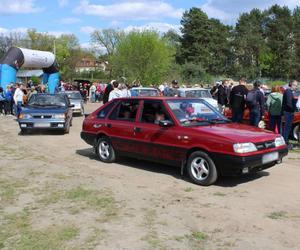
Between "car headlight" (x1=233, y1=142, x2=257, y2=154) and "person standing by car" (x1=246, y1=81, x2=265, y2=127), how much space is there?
5445 millimetres

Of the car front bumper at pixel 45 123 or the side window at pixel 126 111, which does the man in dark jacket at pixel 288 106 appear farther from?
the car front bumper at pixel 45 123

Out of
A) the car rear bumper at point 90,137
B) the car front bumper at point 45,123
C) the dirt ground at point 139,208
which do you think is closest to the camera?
the dirt ground at point 139,208

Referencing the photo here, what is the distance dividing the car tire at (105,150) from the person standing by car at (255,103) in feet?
15.9

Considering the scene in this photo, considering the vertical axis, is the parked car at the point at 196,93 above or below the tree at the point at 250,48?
below

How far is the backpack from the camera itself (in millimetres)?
12617

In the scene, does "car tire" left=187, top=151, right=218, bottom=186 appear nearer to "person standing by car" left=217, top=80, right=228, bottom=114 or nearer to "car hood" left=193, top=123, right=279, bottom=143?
"car hood" left=193, top=123, right=279, bottom=143

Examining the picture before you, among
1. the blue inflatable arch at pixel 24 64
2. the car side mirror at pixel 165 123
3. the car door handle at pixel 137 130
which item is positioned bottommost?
the car door handle at pixel 137 130

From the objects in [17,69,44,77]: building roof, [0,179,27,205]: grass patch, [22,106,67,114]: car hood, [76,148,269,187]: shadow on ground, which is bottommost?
[0,179,27,205]: grass patch

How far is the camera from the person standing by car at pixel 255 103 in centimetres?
1265

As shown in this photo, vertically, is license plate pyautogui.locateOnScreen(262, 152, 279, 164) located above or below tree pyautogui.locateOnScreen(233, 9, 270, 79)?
below

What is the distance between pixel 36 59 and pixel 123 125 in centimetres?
2206

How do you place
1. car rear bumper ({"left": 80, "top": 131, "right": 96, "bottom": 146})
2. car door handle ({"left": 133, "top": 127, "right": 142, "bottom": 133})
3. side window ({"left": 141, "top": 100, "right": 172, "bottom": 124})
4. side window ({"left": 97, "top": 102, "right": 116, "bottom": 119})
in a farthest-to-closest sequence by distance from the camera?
car rear bumper ({"left": 80, "top": 131, "right": 96, "bottom": 146}), side window ({"left": 97, "top": 102, "right": 116, "bottom": 119}), car door handle ({"left": 133, "top": 127, "right": 142, "bottom": 133}), side window ({"left": 141, "top": 100, "right": 172, "bottom": 124})

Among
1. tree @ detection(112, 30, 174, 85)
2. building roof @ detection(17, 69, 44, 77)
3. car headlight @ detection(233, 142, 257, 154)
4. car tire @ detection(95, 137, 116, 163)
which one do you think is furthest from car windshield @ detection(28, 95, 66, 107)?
building roof @ detection(17, 69, 44, 77)

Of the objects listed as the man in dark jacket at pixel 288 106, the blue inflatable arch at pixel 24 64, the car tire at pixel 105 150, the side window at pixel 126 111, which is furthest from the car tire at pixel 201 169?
the blue inflatable arch at pixel 24 64
